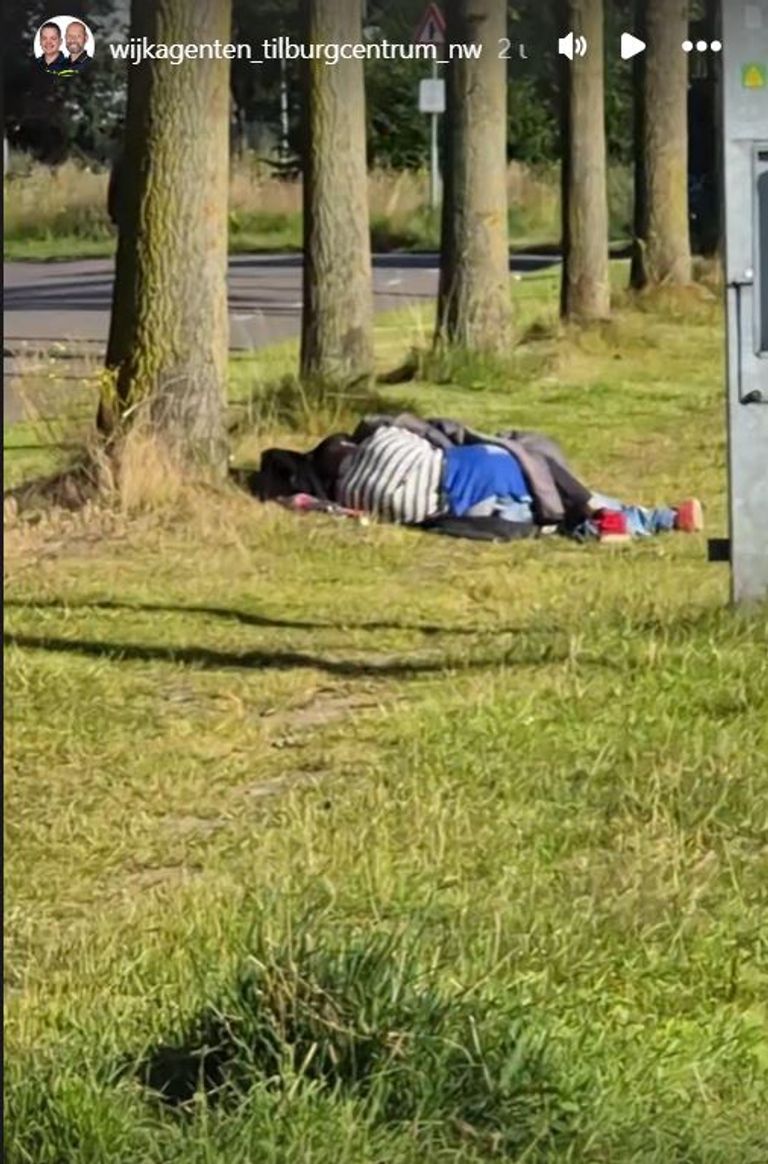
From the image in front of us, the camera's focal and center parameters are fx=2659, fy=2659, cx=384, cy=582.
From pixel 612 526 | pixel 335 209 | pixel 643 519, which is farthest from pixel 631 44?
pixel 612 526

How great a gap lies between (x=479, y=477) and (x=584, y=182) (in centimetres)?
1345

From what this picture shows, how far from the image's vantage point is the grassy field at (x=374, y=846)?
166 inches

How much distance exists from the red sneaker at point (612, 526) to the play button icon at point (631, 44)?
54.7 feet

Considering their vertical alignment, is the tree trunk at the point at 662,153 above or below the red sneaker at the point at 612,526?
above

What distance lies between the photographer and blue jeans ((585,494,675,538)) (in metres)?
12.2

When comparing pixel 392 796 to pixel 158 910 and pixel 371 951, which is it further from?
pixel 371 951

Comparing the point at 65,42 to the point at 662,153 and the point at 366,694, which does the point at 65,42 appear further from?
the point at 662,153

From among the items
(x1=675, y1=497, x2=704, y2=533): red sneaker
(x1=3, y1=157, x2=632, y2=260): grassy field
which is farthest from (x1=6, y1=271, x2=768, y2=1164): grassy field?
(x1=3, y1=157, x2=632, y2=260): grassy field

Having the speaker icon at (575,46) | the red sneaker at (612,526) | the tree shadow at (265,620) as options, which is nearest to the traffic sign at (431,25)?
the speaker icon at (575,46)

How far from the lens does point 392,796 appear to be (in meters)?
7.04

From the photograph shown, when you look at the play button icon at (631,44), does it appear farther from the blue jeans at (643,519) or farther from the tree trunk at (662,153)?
the blue jeans at (643,519)

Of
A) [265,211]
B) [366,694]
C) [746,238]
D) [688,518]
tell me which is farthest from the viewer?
[265,211]

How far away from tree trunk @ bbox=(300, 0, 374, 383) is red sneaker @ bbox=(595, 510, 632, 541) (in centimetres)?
518

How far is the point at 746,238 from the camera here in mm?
8992
